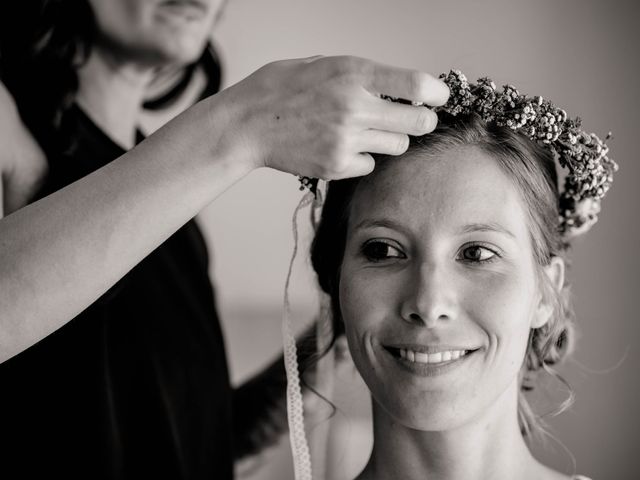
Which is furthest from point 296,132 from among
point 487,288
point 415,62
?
point 415,62

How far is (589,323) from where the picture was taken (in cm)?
238

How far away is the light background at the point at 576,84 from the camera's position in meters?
2.29

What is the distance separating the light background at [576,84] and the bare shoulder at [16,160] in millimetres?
996

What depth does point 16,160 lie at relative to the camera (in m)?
1.45

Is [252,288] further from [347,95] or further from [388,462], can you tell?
[347,95]

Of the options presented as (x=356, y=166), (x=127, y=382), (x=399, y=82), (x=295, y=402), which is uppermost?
(x=399, y=82)

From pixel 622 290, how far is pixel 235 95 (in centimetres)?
171

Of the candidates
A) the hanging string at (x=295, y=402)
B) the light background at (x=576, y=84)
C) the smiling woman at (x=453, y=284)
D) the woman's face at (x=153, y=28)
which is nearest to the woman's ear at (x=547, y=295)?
the smiling woman at (x=453, y=284)

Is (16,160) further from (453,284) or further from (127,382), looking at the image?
(453,284)

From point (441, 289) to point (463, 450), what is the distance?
331 mm

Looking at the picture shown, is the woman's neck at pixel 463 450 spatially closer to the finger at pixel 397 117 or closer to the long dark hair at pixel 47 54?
the finger at pixel 397 117

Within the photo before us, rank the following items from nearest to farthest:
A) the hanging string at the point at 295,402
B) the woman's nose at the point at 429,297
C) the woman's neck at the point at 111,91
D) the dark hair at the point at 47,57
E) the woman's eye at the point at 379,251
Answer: the woman's nose at the point at 429,297
the woman's eye at the point at 379,251
the hanging string at the point at 295,402
the dark hair at the point at 47,57
the woman's neck at the point at 111,91

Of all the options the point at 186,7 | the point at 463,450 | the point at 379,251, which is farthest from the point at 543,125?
the point at 186,7

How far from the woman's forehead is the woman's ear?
12 cm
